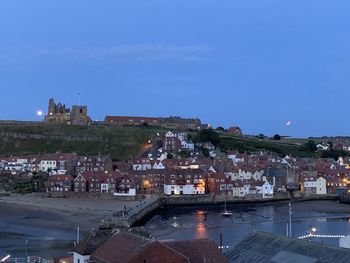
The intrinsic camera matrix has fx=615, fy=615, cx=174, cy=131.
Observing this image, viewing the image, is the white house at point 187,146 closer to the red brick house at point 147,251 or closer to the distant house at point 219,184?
the distant house at point 219,184

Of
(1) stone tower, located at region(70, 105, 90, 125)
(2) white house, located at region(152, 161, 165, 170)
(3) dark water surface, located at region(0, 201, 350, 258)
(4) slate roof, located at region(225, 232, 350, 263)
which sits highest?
(1) stone tower, located at region(70, 105, 90, 125)

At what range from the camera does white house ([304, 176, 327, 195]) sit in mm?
67062

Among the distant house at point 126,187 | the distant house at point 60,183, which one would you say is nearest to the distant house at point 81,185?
the distant house at point 60,183

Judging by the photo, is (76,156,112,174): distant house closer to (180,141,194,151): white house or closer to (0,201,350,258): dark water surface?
(180,141,194,151): white house

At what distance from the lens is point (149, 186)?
203 feet

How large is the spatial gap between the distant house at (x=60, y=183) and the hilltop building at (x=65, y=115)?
42243mm

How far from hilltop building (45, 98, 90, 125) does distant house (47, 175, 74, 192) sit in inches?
1663

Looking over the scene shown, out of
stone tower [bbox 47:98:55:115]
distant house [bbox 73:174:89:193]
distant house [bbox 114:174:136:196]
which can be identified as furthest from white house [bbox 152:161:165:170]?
stone tower [bbox 47:98:55:115]

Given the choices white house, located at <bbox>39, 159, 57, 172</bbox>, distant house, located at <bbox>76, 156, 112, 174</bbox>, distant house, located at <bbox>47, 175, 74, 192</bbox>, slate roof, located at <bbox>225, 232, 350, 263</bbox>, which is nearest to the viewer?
slate roof, located at <bbox>225, 232, 350, 263</bbox>

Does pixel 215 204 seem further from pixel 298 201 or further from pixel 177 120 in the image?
pixel 177 120

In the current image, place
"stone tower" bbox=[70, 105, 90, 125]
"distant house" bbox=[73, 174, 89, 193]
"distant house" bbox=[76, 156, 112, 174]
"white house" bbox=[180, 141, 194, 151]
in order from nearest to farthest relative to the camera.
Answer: "distant house" bbox=[73, 174, 89, 193]
"distant house" bbox=[76, 156, 112, 174]
"white house" bbox=[180, 141, 194, 151]
"stone tower" bbox=[70, 105, 90, 125]

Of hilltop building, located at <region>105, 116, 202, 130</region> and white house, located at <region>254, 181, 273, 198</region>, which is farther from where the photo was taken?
hilltop building, located at <region>105, 116, 202, 130</region>

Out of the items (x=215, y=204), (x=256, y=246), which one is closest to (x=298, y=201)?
(x=215, y=204)

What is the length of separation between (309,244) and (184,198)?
4015 cm
